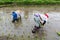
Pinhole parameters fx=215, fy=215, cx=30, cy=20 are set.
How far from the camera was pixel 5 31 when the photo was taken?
364 inches

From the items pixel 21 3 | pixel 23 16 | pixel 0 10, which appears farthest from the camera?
pixel 21 3

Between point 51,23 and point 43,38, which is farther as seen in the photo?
point 51,23

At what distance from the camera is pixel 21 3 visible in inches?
562

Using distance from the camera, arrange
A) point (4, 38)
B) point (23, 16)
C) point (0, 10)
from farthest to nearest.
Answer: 1. point (0, 10)
2. point (23, 16)
3. point (4, 38)

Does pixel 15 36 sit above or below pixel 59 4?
below

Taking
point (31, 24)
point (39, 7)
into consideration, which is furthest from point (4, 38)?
point (39, 7)

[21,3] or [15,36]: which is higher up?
[21,3]

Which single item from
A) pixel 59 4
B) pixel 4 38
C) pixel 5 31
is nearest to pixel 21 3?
pixel 59 4

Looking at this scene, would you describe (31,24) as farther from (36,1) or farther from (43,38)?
(36,1)

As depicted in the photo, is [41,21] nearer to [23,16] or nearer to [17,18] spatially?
[17,18]

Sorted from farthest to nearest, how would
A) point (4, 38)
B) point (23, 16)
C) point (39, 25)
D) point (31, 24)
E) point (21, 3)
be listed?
point (21, 3)
point (23, 16)
point (31, 24)
point (39, 25)
point (4, 38)

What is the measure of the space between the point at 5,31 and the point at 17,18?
1.50 metres

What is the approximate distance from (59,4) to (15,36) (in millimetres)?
6554

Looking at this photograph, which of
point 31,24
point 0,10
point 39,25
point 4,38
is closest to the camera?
point 4,38
